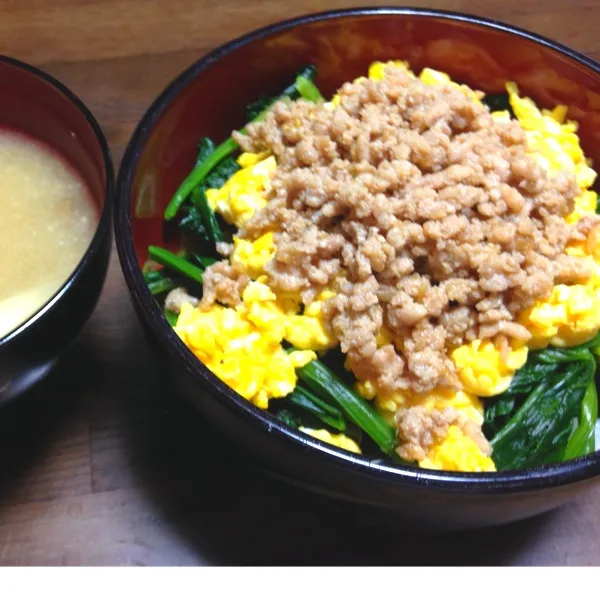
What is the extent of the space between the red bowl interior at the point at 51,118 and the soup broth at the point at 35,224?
0.07 feet

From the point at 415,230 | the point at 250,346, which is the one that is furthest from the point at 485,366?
the point at 250,346

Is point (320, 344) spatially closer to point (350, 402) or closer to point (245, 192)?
point (350, 402)

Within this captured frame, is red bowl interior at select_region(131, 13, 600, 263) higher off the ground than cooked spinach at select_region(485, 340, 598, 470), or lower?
higher

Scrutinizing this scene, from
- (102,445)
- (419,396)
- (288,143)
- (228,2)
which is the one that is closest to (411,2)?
(228,2)

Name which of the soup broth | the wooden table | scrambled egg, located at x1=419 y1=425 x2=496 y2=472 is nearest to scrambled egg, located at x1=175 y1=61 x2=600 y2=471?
scrambled egg, located at x1=419 y1=425 x2=496 y2=472

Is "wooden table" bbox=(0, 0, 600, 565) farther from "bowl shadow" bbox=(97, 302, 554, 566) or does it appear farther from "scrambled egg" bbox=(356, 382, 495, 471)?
"scrambled egg" bbox=(356, 382, 495, 471)

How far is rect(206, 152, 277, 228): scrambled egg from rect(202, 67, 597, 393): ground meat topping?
27mm

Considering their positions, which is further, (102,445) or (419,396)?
(102,445)

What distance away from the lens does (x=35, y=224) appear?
121cm

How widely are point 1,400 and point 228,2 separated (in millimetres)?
1074

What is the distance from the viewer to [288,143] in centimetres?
120

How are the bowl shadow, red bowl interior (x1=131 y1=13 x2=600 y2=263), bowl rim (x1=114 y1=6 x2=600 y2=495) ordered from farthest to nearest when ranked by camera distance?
red bowl interior (x1=131 y1=13 x2=600 y2=263)
the bowl shadow
bowl rim (x1=114 y1=6 x2=600 y2=495)

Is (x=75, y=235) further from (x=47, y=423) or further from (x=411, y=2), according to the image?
(x=411, y=2)

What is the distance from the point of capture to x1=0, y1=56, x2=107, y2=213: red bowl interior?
3.95ft
